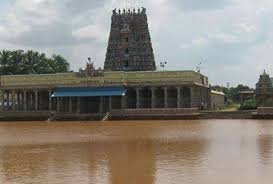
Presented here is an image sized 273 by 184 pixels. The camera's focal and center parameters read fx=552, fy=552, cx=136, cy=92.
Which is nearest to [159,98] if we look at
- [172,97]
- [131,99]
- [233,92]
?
[172,97]

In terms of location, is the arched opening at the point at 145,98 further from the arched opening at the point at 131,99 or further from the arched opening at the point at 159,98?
the arched opening at the point at 131,99

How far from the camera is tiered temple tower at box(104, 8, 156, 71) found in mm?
85500

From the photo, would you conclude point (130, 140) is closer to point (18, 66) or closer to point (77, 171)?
point (77, 171)

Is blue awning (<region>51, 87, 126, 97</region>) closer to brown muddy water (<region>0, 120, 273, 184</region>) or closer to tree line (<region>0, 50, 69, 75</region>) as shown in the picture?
tree line (<region>0, 50, 69, 75</region>)

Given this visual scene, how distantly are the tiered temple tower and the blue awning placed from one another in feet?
36.3

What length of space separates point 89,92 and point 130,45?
1370 cm

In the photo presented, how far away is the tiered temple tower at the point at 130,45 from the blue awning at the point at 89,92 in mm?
11062

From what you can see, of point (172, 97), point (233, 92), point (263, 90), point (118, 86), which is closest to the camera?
point (118, 86)

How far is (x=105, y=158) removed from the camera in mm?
25250

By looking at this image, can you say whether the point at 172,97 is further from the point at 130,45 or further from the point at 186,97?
the point at 130,45

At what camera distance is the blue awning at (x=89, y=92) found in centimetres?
7350

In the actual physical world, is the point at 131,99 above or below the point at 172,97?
below

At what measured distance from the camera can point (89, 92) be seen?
246 ft

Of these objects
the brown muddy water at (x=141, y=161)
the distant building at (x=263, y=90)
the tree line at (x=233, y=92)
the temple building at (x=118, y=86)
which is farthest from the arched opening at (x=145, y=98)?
the tree line at (x=233, y=92)
